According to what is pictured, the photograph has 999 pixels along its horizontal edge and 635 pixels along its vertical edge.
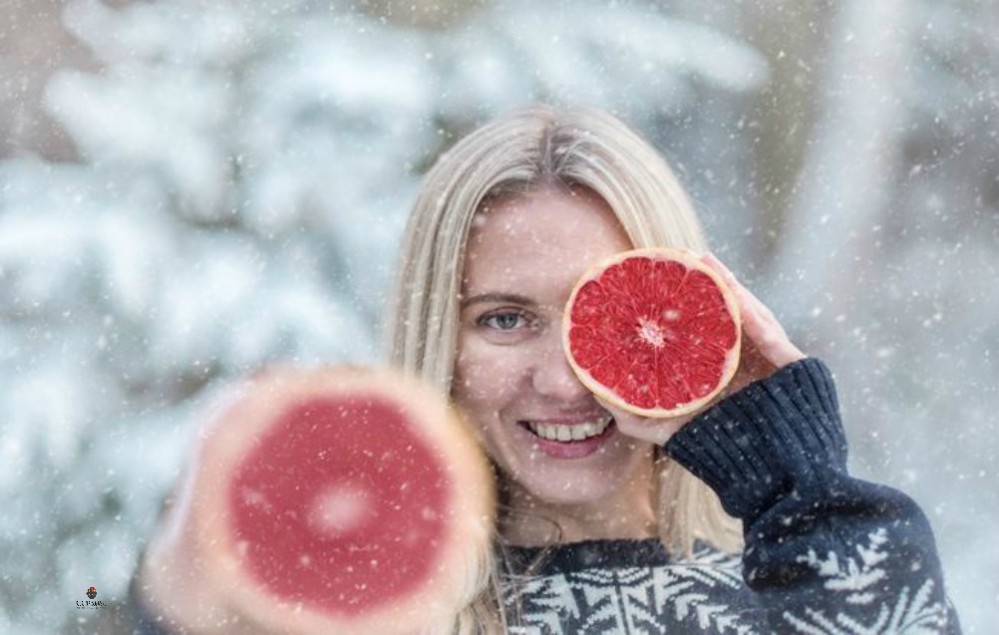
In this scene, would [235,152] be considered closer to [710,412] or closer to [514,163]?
[514,163]

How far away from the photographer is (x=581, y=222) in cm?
195

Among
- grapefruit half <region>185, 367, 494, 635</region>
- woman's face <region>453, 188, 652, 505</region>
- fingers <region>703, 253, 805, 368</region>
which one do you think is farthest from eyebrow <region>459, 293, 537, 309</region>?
fingers <region>703, 253, 805, 368</region>

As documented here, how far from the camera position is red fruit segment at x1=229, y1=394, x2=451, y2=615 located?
1.85 metres

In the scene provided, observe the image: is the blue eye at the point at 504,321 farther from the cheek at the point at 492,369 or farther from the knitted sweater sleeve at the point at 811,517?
the knitted sweater sleeve at the point at 811,517

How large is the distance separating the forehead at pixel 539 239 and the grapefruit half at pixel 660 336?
0.08 m

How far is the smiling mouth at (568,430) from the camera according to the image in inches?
75.4

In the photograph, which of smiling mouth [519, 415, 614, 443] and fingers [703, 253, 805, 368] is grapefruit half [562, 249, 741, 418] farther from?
smiling mouth [519, 415, 614, 443]

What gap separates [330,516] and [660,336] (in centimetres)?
54

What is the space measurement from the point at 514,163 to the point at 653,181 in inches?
8.4

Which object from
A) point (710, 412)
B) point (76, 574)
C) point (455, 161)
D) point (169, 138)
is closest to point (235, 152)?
point (169, 138)

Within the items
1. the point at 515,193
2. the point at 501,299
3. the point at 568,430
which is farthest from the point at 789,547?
the point at 515,193

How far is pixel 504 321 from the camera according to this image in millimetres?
1936

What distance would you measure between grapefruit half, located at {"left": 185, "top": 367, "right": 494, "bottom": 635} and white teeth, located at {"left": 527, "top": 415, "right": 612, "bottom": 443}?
4.4 inches

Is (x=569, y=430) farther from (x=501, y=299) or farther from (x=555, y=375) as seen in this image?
(x=501, y=299)
